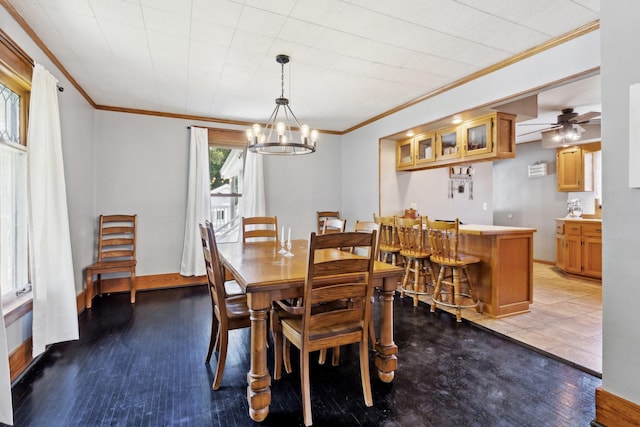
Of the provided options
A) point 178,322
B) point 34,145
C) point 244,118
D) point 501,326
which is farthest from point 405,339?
point 244,118

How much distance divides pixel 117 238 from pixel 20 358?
2.23 metres

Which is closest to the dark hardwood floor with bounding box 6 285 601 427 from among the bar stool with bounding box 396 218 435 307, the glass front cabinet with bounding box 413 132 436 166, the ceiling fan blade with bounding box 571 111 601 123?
the bar stool with bounding box 396 218 435 307

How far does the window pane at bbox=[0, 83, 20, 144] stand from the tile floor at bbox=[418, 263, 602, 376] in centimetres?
434

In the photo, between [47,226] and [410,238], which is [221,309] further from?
[410,238]

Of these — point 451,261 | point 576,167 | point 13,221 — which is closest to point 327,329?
point 451,261

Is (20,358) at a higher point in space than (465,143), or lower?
lower

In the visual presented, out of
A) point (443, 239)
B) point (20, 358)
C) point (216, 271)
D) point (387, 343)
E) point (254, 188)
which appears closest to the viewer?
point (216, 271)

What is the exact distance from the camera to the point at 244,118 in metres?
4.88

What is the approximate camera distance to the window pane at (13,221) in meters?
2.36

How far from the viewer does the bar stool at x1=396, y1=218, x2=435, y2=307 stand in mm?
3674

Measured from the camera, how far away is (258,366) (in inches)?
71.4

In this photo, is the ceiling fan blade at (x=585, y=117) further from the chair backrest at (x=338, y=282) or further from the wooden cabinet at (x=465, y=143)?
the chair backrest at (x=338, y=282)

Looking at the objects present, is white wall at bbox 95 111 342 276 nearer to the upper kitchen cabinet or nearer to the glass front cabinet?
the glass front cabinet

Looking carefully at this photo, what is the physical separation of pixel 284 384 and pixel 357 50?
8.88 feet
